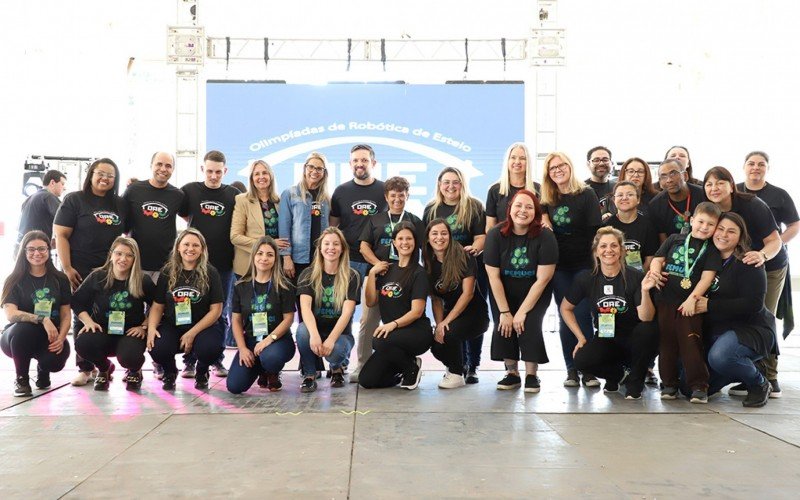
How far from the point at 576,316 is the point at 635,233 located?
583 millimetres

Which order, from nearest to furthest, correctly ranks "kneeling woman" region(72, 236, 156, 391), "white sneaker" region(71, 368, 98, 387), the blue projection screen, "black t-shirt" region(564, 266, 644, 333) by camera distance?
"black t-shirt" region(564, 266, 644, 333)
"kneeling woman" region(72, 236, 156, 391)
"white sneaker" region(71, 368, 98, 387)
the blue projection screen

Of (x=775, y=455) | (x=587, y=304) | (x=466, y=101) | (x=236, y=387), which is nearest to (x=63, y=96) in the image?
(x=466, y=101)

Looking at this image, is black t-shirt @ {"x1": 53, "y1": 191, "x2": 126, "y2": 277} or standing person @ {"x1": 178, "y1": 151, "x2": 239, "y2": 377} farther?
standing person @ {"x1": 178, "y1": 151, "x2": 239, "y2": 377}

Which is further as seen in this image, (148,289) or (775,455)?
(148,289)

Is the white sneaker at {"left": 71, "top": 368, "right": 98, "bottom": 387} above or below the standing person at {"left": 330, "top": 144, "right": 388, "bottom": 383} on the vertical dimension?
below

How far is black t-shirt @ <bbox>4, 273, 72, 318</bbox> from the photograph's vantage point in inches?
152

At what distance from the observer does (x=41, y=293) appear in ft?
12.7

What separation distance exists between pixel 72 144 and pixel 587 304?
902 centimetres

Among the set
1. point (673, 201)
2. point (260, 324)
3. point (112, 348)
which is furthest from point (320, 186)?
point (673, 201)

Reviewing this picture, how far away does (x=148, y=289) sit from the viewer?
401cm

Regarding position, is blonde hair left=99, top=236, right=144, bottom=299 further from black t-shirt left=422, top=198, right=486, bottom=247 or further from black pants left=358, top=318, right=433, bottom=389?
black t-shirt left=422, top=198, right=486, bottom=247

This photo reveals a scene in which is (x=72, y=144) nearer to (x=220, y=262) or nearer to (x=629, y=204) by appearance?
(x=220, y=262)

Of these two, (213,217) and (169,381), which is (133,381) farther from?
(213,217)

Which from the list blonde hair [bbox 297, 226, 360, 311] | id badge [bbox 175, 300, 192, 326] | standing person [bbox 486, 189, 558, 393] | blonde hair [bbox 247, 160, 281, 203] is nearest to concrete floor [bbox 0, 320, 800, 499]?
standing person [bbox 486, 189, 558, 393]
